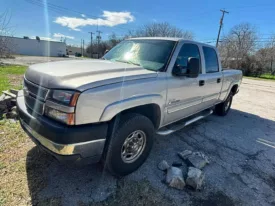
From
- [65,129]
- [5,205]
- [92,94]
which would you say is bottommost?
[5,205]

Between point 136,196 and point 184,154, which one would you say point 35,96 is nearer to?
point 136,196

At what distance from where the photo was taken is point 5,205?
210 centimetres

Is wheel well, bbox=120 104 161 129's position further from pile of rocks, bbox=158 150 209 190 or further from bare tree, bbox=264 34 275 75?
bare tree, bbox=264 34 275 75

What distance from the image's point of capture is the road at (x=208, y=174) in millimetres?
2422

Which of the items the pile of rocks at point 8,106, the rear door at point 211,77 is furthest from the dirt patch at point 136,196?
the pile of rocks at point 8,106

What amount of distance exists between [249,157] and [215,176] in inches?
44.1

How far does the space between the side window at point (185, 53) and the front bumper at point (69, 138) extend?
1.74 m

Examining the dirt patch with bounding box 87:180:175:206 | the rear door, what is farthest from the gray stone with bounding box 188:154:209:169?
the rear door

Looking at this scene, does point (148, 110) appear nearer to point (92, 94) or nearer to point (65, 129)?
point (92, 94)

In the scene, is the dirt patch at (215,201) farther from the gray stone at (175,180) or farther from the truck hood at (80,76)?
the truck hood at (80,76)

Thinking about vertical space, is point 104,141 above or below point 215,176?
above

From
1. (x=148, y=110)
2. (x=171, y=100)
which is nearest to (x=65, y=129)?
(x=148, y=110)

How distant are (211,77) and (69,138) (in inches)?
130

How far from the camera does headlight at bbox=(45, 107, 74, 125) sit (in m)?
1.94
